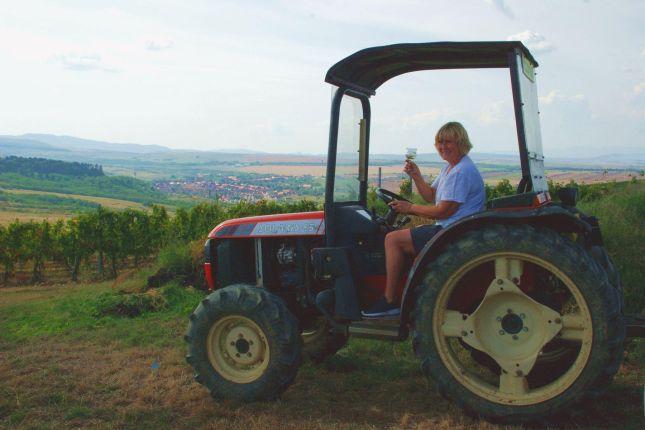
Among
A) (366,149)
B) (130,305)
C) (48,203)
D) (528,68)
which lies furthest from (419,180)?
(48,203)

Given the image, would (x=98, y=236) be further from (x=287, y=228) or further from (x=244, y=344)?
(x=244, y=344)

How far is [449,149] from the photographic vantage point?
15.7ft

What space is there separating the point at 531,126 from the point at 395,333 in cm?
180

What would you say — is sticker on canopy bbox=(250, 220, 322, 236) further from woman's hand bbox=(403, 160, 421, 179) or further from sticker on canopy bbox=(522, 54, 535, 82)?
sticker on canopy bbox=(522, 54, 535, 82)

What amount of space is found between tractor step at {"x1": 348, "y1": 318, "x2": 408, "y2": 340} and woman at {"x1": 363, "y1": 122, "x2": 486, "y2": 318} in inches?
3.7

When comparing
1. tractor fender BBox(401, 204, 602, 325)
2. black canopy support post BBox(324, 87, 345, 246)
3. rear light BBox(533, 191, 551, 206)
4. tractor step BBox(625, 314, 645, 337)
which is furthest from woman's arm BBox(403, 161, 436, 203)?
tractor step BBox(625, 314, 645, 337)

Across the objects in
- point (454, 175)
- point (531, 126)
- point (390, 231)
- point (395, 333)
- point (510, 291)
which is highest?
point (531, 126)

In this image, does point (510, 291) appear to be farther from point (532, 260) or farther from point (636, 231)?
point (636, 231)

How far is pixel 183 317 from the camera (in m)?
9.48

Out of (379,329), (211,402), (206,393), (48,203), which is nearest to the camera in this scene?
(379,329)

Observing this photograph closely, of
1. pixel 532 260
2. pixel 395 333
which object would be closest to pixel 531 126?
pixel 532 260

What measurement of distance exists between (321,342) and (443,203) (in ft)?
7.44

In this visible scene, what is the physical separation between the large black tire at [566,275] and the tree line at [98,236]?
1596 cm

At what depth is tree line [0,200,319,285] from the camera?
20.6m
